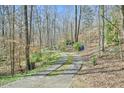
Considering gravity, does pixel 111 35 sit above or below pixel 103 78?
above

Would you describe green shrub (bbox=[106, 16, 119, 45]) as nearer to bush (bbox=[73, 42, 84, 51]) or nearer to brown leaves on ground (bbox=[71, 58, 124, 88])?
bush (bbox=[73, 42, 84, 51])

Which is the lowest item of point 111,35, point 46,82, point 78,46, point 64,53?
point 46,82

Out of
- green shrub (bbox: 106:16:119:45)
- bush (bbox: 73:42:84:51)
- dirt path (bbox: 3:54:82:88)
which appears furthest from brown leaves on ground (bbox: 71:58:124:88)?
bush (bbox: 73:42:84:51)

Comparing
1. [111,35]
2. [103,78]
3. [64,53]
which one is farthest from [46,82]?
[64,53]

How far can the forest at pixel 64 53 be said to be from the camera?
14.2 meters

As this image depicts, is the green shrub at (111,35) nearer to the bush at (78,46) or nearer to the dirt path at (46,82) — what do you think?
the bush at (78,46)

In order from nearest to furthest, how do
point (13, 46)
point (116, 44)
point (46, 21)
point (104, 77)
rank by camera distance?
point (104, 77)
point (13, 46)
point (116, 44)
point (46, 21)

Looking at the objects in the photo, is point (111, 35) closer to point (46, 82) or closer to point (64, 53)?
point (64, 53)

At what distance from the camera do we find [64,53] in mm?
31141

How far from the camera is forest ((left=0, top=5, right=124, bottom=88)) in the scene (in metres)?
14.2
